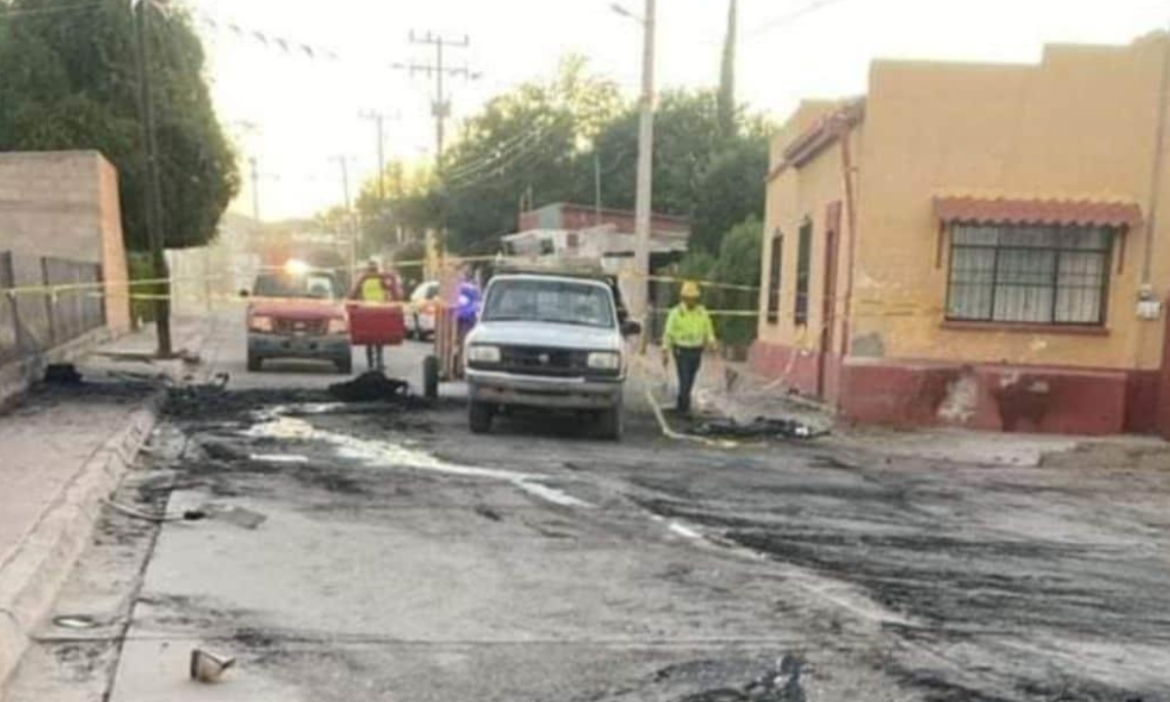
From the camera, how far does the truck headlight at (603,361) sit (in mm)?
14375

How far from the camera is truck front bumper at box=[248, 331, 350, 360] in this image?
22.0m

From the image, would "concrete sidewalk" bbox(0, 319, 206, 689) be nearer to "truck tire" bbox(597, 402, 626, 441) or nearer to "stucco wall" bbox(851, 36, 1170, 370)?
"truck tire" bbox(597, 402, 626, 441)

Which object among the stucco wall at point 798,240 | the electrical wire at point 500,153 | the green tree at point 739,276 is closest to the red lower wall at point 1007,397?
the stucco wall at point 798,240

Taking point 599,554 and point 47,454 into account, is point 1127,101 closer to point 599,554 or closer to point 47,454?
point 599,554

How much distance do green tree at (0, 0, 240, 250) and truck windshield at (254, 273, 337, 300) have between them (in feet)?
37.0

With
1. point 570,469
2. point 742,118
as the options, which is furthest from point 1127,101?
point 742,118

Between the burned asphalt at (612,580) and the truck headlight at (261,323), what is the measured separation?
8825 mm

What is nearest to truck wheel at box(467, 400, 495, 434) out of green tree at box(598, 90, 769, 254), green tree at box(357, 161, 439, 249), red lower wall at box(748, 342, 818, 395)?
red lower wall at box(748, 342, 818, 395)

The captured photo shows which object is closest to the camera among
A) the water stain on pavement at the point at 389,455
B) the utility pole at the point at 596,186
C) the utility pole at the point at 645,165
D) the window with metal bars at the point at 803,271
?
the water stain on pavement at the point at 389,455

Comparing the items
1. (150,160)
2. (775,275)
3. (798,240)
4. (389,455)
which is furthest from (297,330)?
(389,455)

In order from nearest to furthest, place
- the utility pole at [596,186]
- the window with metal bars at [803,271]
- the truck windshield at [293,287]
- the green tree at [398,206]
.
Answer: the window with metal bars at [803,271] → the truck windshield at [293,287] → the utility pole at [596,186] → the green tree at [398,206]

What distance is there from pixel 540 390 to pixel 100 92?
950 inches

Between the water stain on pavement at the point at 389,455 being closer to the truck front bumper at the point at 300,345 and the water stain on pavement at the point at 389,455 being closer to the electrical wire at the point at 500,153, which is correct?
the truck front bumper at the point at 300,345

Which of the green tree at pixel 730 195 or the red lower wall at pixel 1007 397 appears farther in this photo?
the green tree at pixel 730 195
